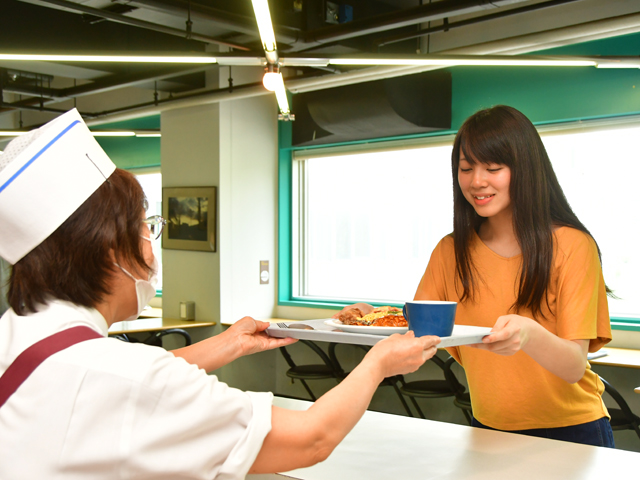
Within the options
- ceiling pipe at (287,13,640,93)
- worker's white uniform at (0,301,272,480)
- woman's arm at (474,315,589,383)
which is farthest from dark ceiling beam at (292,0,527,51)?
worker's white uniform at (0,301,272,480)

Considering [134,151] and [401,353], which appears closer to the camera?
[401,353]

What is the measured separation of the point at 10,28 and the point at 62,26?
443mm

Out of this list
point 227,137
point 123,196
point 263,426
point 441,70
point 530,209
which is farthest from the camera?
point 227,137

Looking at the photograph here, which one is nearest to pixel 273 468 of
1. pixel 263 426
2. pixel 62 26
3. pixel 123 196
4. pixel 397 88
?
pixel 263 426

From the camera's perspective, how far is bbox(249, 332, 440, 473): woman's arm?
2.98 ft

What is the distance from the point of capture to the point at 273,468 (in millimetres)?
914

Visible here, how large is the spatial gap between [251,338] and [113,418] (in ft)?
2.39

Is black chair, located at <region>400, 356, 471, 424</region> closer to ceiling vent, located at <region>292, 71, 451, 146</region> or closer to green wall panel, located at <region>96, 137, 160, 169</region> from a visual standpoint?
ceiling vent, located at <region>292, 71, 451, 146</region>

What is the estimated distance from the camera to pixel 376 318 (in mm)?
1497

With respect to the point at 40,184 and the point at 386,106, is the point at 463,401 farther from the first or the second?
the point at 40,184

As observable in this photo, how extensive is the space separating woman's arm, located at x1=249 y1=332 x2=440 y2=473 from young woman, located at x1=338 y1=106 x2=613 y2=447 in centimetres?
47

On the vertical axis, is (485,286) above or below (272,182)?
below

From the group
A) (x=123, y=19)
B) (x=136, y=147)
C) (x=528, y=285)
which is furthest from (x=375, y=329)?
(x=136, y=147)

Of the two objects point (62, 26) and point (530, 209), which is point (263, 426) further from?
point (62, 26)
